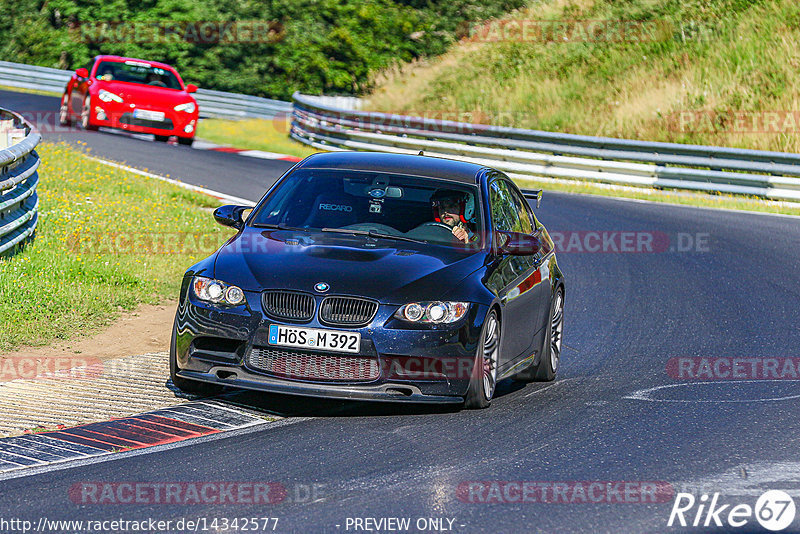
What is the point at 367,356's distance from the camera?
23.7 feet

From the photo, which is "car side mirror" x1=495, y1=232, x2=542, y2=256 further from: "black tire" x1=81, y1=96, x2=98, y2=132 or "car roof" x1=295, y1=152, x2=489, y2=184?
"black tire" x1=81, y1=96, x2=98, y2=132

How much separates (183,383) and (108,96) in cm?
1851

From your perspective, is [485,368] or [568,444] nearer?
[568,444]

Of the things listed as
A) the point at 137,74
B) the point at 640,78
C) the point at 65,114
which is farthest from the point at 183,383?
the point at 640,78

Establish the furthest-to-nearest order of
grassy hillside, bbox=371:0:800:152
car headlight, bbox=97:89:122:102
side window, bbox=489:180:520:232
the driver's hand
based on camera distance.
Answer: grassy hillside, bbox=371:0:800:152 → car headlight, bbox=97:89:122:102 → side window, bbox=489:180:520:232 → the driver's hand

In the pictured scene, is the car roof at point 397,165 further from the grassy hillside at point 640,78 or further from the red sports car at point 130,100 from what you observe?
the grassy hillside at point 640,78

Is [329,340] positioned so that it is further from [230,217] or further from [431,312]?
[230,217]

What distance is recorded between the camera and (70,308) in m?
10.3

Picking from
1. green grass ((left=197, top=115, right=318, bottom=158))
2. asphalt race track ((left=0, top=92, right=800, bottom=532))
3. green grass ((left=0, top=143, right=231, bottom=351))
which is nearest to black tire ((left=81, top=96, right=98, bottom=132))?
green grass ((left=197, top=115, right=318, bottom=158))

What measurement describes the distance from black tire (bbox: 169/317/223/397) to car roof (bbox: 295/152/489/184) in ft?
6.11

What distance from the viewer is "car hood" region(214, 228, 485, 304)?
7.38m

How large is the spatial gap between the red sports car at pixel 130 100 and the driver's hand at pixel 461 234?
17913mm

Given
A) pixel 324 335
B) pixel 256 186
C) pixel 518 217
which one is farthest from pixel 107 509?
pixel 256 186

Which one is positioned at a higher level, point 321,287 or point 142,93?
point 321,287
